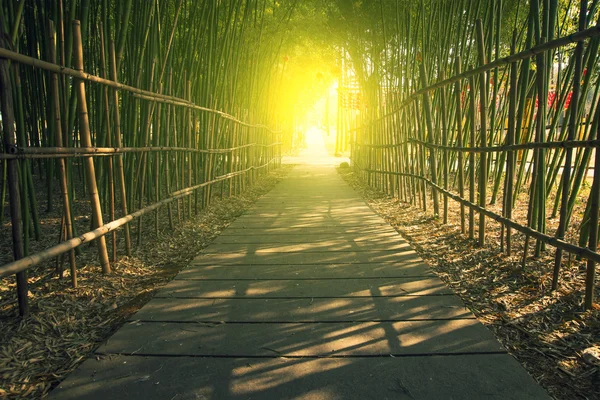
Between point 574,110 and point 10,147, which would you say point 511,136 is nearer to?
point 574,110

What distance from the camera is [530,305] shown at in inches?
63.3

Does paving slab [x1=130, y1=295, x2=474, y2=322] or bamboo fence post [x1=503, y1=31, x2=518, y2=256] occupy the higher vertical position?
bamboo fence post [x1=503, y1=31, x2=518, y2=256]

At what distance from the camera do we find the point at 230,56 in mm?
4262

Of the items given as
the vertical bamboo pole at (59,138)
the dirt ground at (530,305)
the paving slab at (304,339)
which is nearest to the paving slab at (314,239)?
the dirt ground at (530,305)

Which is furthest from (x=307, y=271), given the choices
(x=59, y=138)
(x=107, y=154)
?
(x=59, y=138)

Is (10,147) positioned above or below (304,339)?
above

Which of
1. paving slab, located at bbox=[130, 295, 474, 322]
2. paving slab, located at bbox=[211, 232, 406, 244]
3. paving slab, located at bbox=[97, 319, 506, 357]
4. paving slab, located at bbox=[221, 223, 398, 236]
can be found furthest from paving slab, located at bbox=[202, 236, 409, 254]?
paving slab, located at bbox=[97, 319, 506, 357]

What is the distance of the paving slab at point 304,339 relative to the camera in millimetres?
1292

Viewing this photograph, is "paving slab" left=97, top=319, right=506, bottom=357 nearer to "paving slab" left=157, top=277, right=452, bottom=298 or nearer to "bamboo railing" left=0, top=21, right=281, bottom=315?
"paving slab" left=157, top=277, right=452, bottom=298

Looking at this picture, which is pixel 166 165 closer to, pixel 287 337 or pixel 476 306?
pixel 287 337

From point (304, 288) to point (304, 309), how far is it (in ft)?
0.73

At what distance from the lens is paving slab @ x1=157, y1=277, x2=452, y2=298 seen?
176 centimetres

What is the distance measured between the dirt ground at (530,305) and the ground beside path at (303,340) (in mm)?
76

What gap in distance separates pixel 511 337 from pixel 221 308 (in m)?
1.01
